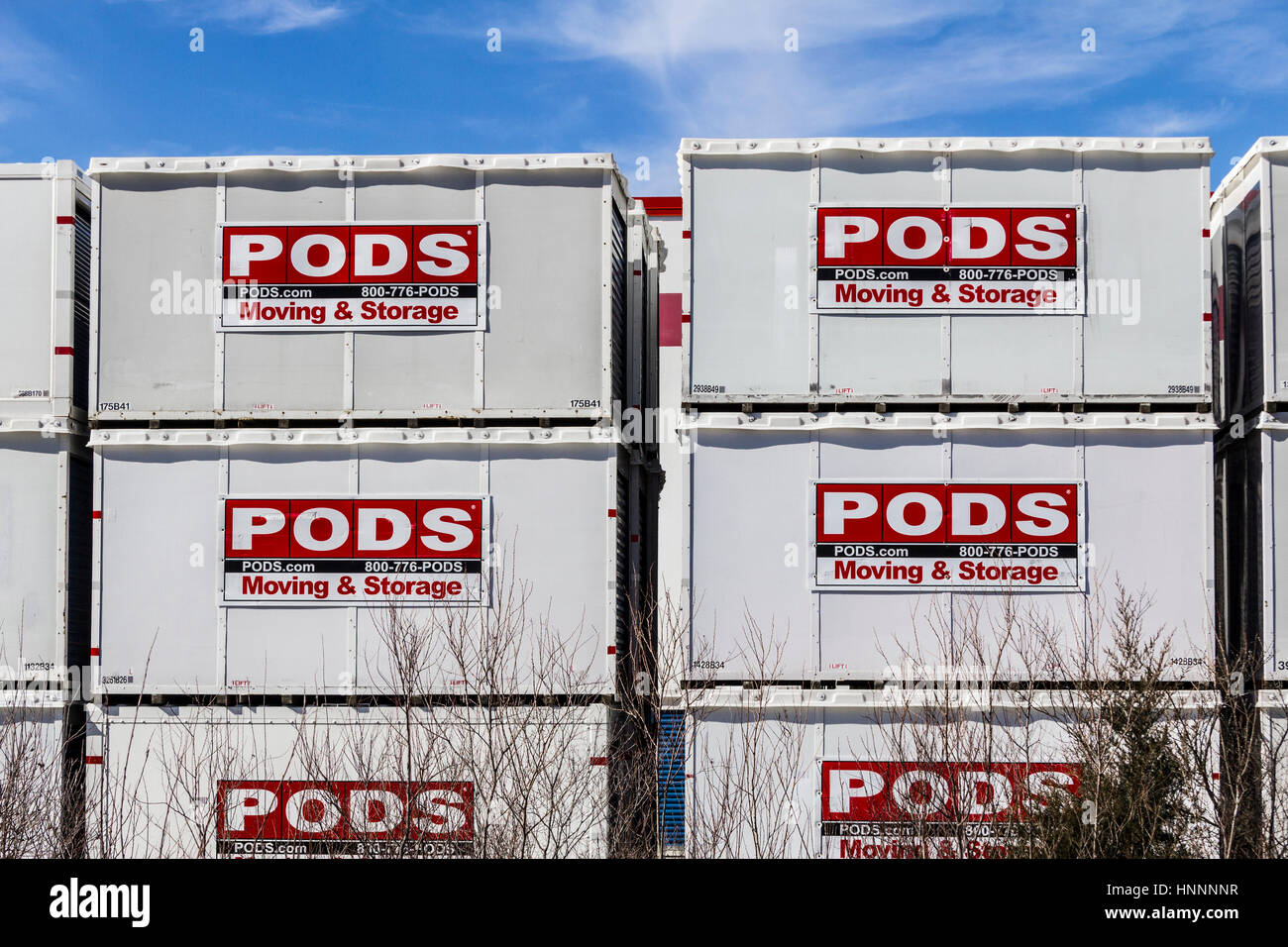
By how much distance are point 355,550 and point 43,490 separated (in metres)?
2.94

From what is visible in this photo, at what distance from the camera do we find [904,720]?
991 cm

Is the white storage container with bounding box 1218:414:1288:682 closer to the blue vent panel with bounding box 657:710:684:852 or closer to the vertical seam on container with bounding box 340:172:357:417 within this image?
the blue vent panel with bounding box 657:710:684:852

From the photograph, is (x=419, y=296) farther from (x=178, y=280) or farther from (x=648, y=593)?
(x=648, y=593)

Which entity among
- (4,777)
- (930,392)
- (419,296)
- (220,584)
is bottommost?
(4,777)

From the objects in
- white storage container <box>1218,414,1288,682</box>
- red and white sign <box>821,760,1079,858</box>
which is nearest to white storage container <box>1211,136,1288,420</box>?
white storage container <box>1218,414,1288,682</box>

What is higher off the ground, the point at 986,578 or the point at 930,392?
the point at 930,392

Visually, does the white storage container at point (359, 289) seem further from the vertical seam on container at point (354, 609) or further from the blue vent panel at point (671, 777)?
the blue vent panel at point (671, 777)

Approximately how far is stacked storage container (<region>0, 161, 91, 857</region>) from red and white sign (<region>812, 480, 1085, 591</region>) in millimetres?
6584

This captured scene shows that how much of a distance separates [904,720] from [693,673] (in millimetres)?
1760

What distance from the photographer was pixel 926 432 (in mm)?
10250

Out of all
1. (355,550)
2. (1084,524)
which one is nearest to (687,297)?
(355,550)

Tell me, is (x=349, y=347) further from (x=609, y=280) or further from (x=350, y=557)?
(x=609, y=280)
